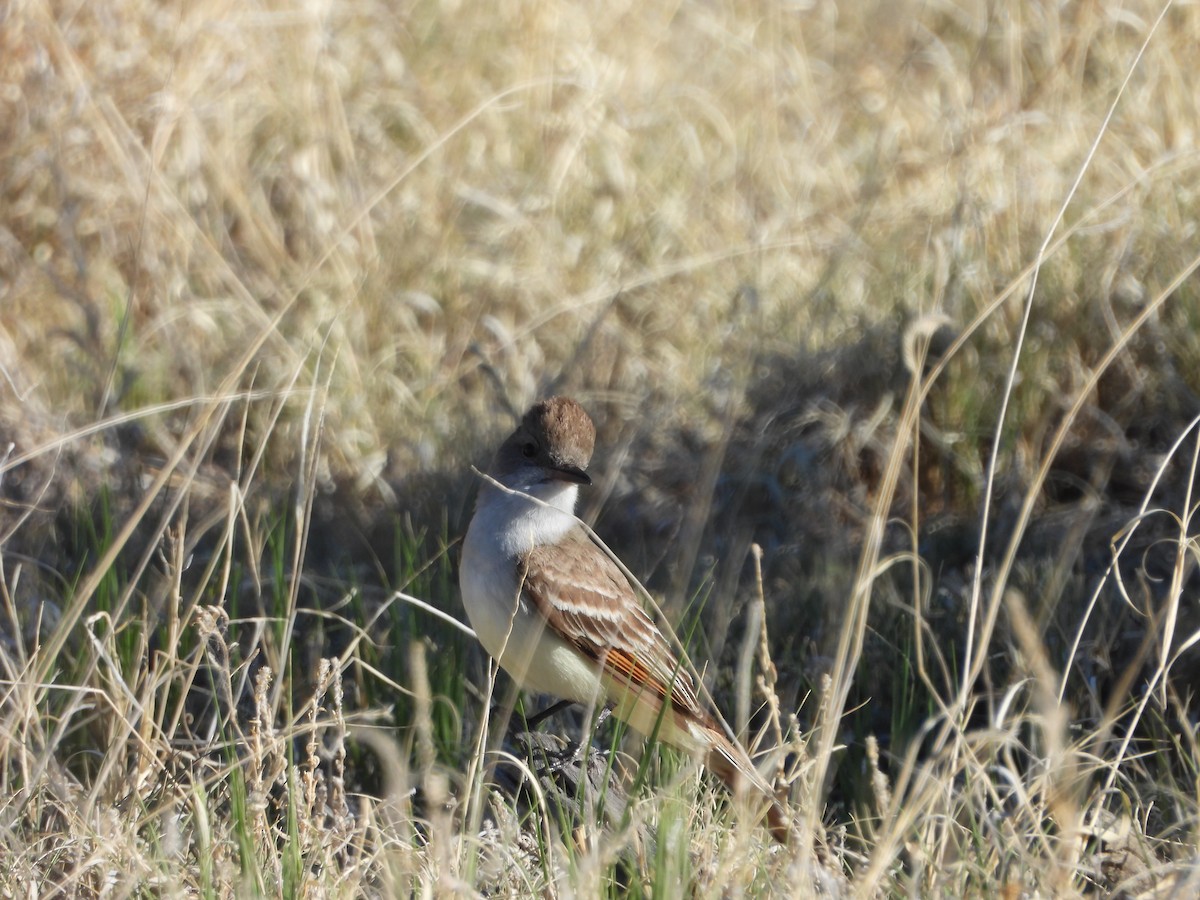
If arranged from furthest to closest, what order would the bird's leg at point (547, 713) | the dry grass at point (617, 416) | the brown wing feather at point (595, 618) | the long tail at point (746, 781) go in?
the bird's leg at point (547, 713), the brown wing feather at point (595, 618), the dry grass at point (617, 416), the long tail at point (746, 781)

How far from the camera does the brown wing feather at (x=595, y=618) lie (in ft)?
14.2

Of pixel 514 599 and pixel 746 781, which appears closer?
pixel 746 781

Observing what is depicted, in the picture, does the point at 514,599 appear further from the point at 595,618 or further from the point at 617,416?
A: the point at 617,416

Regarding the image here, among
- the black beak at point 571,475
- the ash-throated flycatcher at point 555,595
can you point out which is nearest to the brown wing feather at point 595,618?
the ash-throated flycatcher at point 555,595

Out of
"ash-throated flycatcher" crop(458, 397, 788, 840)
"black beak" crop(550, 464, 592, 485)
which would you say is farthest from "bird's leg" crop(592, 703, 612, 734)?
"black beak" crop(550, 464, 592, 485)

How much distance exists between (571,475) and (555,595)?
1.16ft

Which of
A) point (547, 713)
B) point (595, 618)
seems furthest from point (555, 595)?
point (547, 713)

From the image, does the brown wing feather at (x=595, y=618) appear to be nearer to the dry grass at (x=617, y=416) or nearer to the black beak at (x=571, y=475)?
the black beak at (x=571, y=475)

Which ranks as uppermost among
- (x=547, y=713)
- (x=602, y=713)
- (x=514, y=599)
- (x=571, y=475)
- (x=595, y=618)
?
(x=571, y=475)

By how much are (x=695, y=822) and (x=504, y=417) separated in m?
3.37

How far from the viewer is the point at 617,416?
704 centimetres

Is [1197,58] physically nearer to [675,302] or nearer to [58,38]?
[675,302]

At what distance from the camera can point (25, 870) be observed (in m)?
3.27

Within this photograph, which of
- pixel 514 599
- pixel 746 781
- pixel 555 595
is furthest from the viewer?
pixel 555 595
